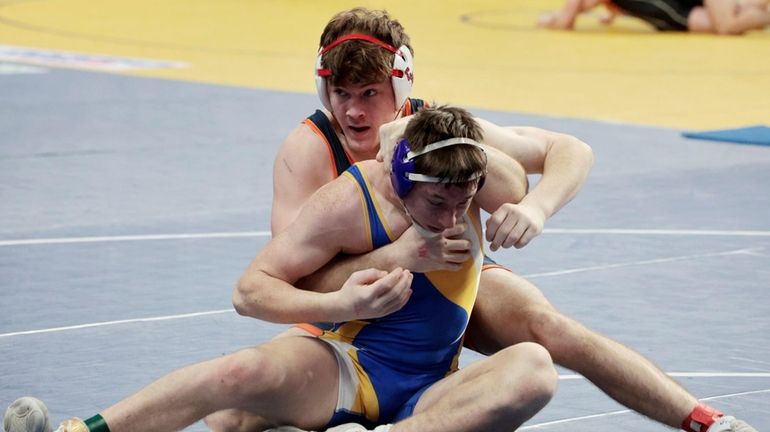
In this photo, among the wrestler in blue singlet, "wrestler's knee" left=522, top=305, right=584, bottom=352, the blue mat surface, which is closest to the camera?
the wrestler in blue singlet

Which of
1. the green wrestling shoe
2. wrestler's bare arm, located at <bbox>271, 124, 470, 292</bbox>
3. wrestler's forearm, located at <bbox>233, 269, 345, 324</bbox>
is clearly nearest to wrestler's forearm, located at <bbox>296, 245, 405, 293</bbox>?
wrestler's bare arm, located at <bbox>271, 124, 470, 292</bbox>

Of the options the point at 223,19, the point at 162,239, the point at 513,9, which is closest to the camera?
the point at 162,239

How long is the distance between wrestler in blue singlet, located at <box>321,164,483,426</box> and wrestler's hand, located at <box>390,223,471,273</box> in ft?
0.36

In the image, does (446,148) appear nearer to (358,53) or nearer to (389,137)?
(389,137)

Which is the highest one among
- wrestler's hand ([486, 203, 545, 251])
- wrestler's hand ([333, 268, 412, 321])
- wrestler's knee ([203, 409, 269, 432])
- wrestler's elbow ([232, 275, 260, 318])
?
wrestler's hand ([486, 203, 545, 251])

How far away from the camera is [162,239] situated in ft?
24.3

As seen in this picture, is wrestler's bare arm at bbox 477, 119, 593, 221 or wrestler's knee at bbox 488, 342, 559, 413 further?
wrestler's bare arm at bbox 477, 119, 593, 221

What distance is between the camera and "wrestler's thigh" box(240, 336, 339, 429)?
163 inches

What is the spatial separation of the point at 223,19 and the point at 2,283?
1150 cm

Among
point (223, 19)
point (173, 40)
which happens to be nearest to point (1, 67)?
point (173, 40)

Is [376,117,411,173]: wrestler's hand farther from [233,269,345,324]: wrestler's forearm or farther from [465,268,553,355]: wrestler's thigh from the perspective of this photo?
[465,268,553,355]: wrestler's thigh

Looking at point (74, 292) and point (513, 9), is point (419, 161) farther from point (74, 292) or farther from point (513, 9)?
point (513, 9)

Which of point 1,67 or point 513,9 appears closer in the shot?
point 1,67

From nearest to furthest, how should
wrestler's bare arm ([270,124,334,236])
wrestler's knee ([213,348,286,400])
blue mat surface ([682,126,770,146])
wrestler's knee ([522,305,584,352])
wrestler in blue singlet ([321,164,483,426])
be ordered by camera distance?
wrestler's knee ([213,348,286,400]), wrestler in blue singlet ([321,164,483,426]), wrestler's knee ([522,305,584,352]), wrestler's bare arm ([270,124,334,236]), blue mat surface ([682,126,770,146])
